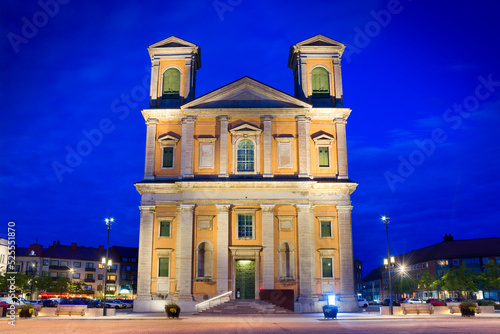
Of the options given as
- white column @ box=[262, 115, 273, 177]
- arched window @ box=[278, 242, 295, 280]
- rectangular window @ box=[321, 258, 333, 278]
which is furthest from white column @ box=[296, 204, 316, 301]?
white column @ box=[262, 115, 273, 177]

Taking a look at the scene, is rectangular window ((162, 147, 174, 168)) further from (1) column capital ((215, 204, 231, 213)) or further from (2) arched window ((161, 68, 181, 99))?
(1) column capital ((215, 204, 231, 213))

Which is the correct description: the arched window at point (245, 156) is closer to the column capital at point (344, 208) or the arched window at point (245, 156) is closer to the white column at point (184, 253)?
the white column at point (184, 253)

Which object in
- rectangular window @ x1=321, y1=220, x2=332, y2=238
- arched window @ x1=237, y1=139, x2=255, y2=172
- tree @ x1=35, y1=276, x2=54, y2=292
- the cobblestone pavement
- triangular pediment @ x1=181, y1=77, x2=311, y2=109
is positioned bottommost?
the cobblestone pavement

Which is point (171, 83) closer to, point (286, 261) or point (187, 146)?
point (187, 146)

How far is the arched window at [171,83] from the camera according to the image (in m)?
47.3

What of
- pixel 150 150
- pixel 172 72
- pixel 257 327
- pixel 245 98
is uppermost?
pixel 172 72

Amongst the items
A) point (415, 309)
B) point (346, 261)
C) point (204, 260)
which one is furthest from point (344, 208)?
point (204, 260)

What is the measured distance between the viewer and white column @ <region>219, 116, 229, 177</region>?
43.4 metres

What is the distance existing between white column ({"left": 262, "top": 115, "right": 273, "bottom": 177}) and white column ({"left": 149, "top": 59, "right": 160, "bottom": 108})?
10548 mm

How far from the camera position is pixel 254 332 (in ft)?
66.8

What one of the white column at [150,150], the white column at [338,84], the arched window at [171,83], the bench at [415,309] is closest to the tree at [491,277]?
the bench at [415,309]

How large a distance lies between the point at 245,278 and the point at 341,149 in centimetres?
1419

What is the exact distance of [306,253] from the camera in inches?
1622

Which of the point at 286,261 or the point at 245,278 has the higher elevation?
the point at 286,261
